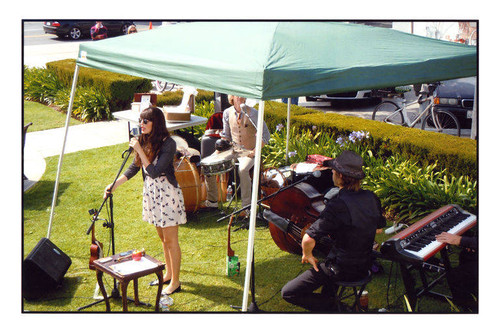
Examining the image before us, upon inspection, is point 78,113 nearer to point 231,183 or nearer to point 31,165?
point 31,165

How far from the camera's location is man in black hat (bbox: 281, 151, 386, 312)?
4.58 meters

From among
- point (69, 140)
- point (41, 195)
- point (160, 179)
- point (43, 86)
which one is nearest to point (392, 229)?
point (160, 179)

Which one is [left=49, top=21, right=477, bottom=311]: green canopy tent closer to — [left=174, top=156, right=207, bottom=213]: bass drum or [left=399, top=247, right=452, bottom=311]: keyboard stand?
[left=399, top=247, right=452, bottom=311]: keyboard stand

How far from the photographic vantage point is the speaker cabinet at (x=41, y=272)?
5570mm

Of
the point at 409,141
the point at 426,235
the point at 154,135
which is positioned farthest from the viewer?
the point at 409,141

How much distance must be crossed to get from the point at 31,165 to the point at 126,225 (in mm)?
3476

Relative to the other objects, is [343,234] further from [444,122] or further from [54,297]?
[444,122]

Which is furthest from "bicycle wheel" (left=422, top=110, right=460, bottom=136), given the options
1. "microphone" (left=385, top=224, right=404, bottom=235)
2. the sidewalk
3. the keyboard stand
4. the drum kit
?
the sidewalk

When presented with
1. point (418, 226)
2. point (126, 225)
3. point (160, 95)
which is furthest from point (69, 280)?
point (160, 95)

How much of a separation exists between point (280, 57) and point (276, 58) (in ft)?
0.20

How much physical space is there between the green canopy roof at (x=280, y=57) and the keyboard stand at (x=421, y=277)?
166cm

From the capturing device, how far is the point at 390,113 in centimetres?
1162

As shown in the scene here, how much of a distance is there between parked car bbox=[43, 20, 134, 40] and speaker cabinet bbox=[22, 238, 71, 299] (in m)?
22.7

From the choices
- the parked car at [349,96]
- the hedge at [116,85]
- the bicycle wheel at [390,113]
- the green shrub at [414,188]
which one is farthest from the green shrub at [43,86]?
the green shrub at [414,188]
